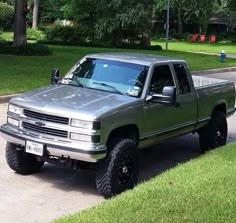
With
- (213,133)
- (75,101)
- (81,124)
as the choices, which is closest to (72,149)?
(81,124)

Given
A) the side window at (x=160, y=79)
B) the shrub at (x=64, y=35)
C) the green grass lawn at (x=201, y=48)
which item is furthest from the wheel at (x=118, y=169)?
the green grass lawn at (x=201, y=48)

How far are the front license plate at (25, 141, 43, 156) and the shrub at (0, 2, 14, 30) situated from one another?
57361 mm

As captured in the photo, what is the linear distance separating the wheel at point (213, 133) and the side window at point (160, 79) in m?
1.49

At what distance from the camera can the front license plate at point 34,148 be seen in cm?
648

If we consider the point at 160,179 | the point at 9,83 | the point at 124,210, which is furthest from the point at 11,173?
the point at 9,83

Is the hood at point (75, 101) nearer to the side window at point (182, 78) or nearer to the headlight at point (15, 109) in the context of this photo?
the headlight at point (15, 109)

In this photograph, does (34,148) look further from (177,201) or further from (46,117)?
(177,201)

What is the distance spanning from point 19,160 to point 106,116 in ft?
5.13

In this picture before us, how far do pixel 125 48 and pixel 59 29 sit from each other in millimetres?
6045

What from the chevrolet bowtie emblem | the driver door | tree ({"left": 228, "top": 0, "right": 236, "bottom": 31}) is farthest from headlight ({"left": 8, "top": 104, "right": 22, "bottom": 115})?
tree ({"left": 228, "top": 0, "right": 236, "bottom": 31})

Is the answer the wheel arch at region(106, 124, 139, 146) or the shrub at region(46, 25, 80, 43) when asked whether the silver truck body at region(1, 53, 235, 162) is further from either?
the shrub at region(46, 25, 80, 43)

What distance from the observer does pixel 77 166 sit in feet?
21.8

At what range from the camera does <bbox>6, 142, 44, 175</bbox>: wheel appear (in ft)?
23.9

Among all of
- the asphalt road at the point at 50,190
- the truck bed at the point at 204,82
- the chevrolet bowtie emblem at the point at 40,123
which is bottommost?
the asphalt road at the point at 50,190
